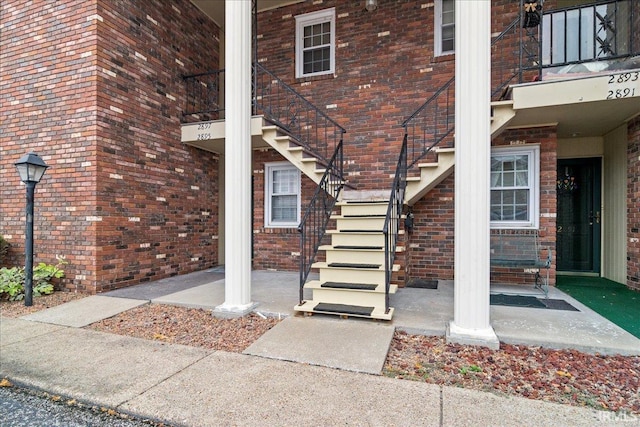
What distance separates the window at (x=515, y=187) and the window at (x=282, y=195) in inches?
151

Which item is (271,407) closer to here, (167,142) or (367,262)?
(367,262)

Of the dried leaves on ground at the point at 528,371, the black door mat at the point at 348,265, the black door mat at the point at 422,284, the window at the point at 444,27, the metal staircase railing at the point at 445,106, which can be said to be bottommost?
the dried leaves on ground at the point at 528,371

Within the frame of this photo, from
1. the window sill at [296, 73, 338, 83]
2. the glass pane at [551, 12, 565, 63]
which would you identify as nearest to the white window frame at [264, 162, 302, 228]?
the window sill at [296, 73, 338, 83]

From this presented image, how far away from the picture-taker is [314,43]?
7.32m

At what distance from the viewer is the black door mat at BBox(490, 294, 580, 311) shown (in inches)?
175

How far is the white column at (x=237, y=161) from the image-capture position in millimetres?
4262

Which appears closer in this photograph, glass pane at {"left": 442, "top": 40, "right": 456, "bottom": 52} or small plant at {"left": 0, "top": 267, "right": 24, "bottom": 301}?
small plant at {"left": 0, "top": 267, "right": 24, "bottom": 301}

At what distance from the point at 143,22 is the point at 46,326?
206 inches

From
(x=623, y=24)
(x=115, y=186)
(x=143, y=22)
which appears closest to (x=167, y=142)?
(x=115, y=186)

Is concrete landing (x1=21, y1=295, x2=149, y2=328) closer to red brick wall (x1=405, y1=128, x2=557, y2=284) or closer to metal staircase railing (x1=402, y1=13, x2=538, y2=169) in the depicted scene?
red brick wall (x1=405, y1=128, x2=557, y2=284)

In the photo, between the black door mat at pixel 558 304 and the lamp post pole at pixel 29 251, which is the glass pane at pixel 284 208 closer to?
the lamp post pole at pixel 29 251

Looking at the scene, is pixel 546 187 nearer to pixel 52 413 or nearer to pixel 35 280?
pixel 52 413

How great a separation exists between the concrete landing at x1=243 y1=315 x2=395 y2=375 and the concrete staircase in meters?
0.18

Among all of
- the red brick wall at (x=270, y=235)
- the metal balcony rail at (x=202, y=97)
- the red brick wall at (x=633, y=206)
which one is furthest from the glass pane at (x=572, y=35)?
the metal balcony rail at (x=202, y=97)
